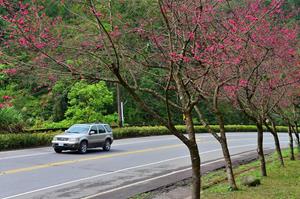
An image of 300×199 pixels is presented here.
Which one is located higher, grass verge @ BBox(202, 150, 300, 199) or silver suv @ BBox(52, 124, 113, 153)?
silver suv @ BBox(52, 124, 113, 153)

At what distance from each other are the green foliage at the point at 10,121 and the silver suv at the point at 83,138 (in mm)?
5793

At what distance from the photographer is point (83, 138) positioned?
68.4 ft

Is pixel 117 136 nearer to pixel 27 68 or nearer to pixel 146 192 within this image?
pixel 146 192

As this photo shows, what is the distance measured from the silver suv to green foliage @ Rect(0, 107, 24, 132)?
5793 mm

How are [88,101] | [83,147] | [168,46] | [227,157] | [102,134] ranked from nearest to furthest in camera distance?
[168,46]
[227,157]
[83,147]
[102,134]
[88,101]

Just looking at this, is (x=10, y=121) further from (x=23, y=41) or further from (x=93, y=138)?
(x=23, y=41)

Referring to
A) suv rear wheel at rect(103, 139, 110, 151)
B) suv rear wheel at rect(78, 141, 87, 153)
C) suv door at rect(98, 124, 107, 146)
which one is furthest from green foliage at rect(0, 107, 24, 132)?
suv rear wheel at rect(78, 141, 87, 153)

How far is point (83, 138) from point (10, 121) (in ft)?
24.8

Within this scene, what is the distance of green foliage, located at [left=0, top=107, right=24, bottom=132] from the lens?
25.6 metres

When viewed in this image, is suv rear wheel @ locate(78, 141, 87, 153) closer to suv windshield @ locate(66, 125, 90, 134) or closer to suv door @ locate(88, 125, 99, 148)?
suv door @ locate(88, 125, 99, 148)

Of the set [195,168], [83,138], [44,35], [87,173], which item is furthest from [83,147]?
[44,35]

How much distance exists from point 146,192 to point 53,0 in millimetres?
6142

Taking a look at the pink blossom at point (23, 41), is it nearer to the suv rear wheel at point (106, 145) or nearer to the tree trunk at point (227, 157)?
the tree trunk at point (227, 157)

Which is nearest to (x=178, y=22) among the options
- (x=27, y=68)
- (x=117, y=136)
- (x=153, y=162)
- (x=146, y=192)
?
(x=27, y=68)
